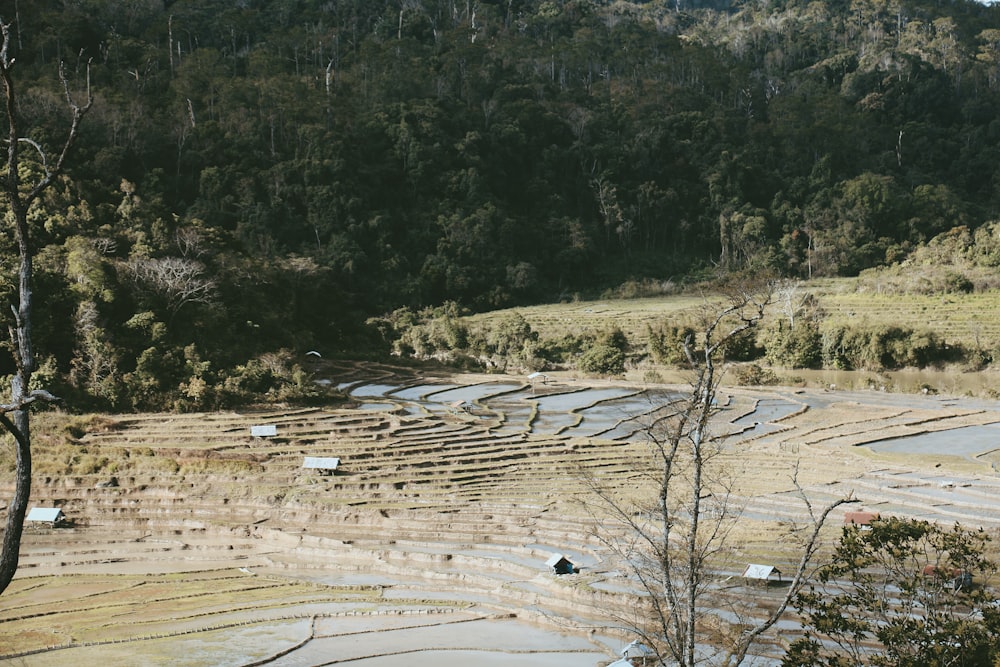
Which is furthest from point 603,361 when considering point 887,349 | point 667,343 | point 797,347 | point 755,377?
point 887,349

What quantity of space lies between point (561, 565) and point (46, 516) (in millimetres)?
14191

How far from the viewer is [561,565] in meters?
20.0

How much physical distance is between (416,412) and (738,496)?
43.3ft

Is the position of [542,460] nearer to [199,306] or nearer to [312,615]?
[312,615]

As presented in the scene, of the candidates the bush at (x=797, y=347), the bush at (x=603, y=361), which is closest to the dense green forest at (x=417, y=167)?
the bush at (x=603, y=361)

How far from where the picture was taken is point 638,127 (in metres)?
78.8

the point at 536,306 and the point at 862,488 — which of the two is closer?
the point at 862,488

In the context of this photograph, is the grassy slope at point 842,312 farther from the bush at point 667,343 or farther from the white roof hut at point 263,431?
the white roof hut at point 263,431

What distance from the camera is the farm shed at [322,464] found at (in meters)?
27.6

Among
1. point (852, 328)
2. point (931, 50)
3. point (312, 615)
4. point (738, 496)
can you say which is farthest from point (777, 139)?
point (312, 615)

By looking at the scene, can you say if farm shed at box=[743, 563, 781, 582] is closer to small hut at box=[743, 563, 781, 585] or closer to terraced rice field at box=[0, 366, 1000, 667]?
small hut at box=[743, 563, 781, 585]

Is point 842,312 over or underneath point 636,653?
over

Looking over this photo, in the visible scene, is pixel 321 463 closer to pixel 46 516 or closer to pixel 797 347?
pixel 46 516

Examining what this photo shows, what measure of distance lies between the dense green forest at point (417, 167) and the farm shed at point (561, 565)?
56.8ft
